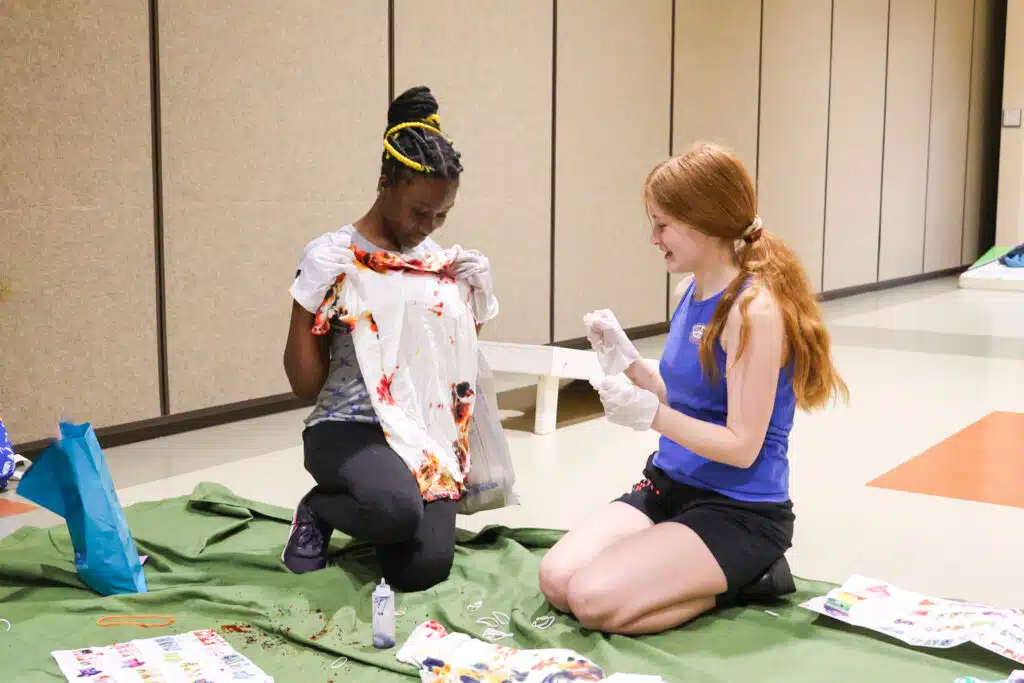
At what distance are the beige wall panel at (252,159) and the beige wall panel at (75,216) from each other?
0.15m

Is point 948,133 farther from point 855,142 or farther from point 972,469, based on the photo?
point 972,469

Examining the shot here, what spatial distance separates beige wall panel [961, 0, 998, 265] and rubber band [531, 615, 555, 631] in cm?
1234

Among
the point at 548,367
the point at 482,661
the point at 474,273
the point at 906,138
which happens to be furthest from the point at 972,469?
the point at 906,138

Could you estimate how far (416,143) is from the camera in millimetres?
2680

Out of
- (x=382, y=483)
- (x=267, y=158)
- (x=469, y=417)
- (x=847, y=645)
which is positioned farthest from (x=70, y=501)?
(x=267, y=158)

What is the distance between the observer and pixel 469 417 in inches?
114

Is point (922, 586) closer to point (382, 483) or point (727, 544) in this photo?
point (727, 544)

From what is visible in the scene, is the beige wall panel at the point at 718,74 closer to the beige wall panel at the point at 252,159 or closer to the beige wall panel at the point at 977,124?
the beige wall panel at the point at 252,159

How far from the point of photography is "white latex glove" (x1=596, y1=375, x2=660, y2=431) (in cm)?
228

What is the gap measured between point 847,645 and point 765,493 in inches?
13.4

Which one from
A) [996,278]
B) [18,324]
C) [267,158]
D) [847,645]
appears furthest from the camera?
[996,278]

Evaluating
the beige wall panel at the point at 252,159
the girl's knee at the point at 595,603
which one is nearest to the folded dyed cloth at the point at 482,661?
the girl's knee at the point at 595,603

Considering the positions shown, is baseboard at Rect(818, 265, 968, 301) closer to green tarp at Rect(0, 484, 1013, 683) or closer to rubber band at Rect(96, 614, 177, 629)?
green tarp at Rect(0, 484, 1013, 683)

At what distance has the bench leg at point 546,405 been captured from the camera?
4.55m
